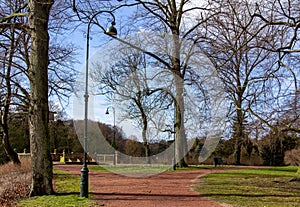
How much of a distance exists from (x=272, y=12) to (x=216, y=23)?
4.81 feet

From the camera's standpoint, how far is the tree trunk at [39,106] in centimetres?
940

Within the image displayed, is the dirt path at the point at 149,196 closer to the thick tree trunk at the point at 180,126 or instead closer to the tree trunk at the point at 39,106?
the tree trunk at the point at 39,106

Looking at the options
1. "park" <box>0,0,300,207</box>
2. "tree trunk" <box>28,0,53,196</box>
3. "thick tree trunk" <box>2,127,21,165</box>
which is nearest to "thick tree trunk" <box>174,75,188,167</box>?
"park" <box>0,0,300,207</box>

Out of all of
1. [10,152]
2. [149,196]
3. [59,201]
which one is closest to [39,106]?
[59,201]

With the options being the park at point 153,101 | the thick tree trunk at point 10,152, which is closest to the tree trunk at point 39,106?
the park at point 153,101

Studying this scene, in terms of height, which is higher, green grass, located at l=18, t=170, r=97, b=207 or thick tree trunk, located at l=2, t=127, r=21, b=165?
thick tree trunk, located at l=2, t=127, r=21, b=165

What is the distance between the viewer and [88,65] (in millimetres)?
9672

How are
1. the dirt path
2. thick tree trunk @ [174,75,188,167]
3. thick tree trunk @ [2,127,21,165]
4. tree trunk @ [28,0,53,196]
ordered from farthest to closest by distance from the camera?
thick tree trunk @ [2,127,21,165] < thick tree trunk @ [174,75,188,167] < tree trunk @ [28,0,53,196] < the dirt path

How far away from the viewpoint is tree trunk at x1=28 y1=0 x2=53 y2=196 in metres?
9.40

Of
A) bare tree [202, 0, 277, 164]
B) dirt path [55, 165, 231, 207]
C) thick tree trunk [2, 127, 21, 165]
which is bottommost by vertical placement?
dirt path [55, 165, 231, 207]

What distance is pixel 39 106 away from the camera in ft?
31.3

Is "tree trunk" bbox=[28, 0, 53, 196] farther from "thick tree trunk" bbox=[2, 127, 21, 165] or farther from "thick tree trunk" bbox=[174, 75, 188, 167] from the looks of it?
"thick tree trunk" bbox=[2, 127, 21, 165]

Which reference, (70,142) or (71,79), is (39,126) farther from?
(70,142)

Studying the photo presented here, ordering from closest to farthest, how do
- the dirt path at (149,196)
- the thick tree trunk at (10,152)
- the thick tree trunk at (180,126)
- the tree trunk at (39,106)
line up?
the dirt path at (149,196) < the tree trunk at (39,106) < the thick tree trunk at (180,126) < the thick tree trunk at (10,152)
